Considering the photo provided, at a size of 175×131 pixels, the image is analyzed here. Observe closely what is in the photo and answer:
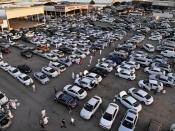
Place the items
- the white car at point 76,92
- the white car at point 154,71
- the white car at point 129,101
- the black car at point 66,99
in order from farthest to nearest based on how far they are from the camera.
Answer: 1. the white car at point 154,71
2. the white car at point 76,92
3. the black car at point 66,99
4. the white car at point 129,101

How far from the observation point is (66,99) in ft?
77.4

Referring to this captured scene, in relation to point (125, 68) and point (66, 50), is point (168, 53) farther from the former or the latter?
point (66, 50)

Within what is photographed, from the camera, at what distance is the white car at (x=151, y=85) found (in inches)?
1047

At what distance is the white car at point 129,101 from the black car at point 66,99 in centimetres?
523

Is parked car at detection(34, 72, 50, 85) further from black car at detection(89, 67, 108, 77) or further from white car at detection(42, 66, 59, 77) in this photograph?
black car at detection(89, 67, 108, 77)

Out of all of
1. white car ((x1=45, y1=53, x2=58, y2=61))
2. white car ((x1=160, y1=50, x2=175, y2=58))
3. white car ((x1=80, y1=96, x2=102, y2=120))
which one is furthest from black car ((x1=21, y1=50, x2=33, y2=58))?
white car ((x1=160, y1=50, x2=175, y2=58))

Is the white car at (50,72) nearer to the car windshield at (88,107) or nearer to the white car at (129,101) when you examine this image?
the car windshield at (88,107)

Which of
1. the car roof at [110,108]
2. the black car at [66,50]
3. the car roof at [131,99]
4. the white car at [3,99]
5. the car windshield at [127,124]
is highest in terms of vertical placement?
the black car at [66,50]

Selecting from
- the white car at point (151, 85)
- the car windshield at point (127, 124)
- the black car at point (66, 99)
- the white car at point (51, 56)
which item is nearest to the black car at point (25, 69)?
the white car at point (51, 56)

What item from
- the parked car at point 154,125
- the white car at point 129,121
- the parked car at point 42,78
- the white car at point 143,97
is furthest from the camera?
the parked car at point 42,78

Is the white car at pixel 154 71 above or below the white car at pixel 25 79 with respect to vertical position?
above

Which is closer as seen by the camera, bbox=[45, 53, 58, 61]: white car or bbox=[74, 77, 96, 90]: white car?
bbox=[74, 77, 96, 90]: white car

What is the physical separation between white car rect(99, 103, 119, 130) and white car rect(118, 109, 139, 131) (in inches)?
42.9

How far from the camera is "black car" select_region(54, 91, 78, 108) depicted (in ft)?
75.6
